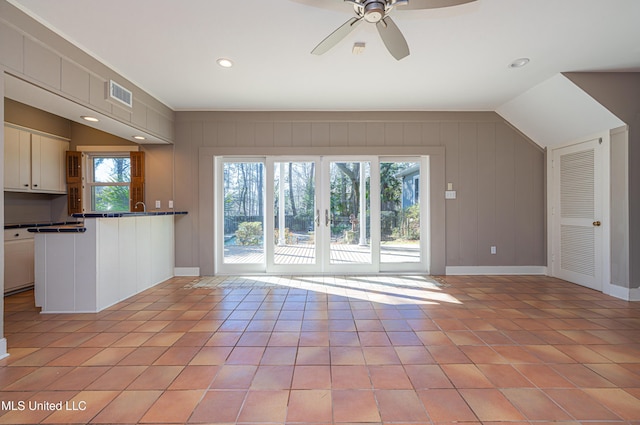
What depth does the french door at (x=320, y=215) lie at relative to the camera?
475 centimetres

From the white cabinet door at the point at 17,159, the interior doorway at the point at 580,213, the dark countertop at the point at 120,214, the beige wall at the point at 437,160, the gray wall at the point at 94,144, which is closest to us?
the dark countertop at the point at 120,214

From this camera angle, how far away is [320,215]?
4742 mm

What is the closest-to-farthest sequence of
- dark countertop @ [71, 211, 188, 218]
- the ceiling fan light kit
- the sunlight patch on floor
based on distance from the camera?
the ceiling fan light kit
dark countertop @ [71, 211, 188, 218]
the sunlight patch on floor

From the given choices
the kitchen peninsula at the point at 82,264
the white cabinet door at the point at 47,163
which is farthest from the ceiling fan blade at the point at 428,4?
the white cabinet door at the point at 47,163

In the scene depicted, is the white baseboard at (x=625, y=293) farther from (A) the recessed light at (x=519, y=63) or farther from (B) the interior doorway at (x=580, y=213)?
(A) the recessed light at (x=519, y=63)

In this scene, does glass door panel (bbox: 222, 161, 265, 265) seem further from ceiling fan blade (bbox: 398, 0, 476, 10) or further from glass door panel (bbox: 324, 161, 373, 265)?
ceiling fan blade (bbox: 398, 0, 476, 10)

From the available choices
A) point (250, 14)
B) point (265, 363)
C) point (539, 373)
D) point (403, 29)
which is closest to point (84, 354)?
point (265, 363)

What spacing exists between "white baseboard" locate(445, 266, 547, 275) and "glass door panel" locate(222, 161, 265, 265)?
3126 millimetres

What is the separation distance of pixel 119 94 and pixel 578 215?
6125 millimetres

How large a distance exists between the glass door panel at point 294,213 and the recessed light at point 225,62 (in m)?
1.76

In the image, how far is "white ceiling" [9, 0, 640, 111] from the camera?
233cm

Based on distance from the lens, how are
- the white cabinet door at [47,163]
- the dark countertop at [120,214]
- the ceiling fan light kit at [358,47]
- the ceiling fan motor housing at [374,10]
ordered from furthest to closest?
the white cabinet door at [47,163], the dark countertop at [120,214], the ceiling fan light kit at [358,47], the ceiling fan motor housing at [374,10]

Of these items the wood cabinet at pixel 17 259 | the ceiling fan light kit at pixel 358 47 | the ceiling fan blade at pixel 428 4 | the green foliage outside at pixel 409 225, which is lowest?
the wood cabinet at pixel 17 259

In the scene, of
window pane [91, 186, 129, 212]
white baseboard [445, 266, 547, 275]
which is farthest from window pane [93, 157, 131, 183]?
white baseboard [445, 266, 547, 275]
